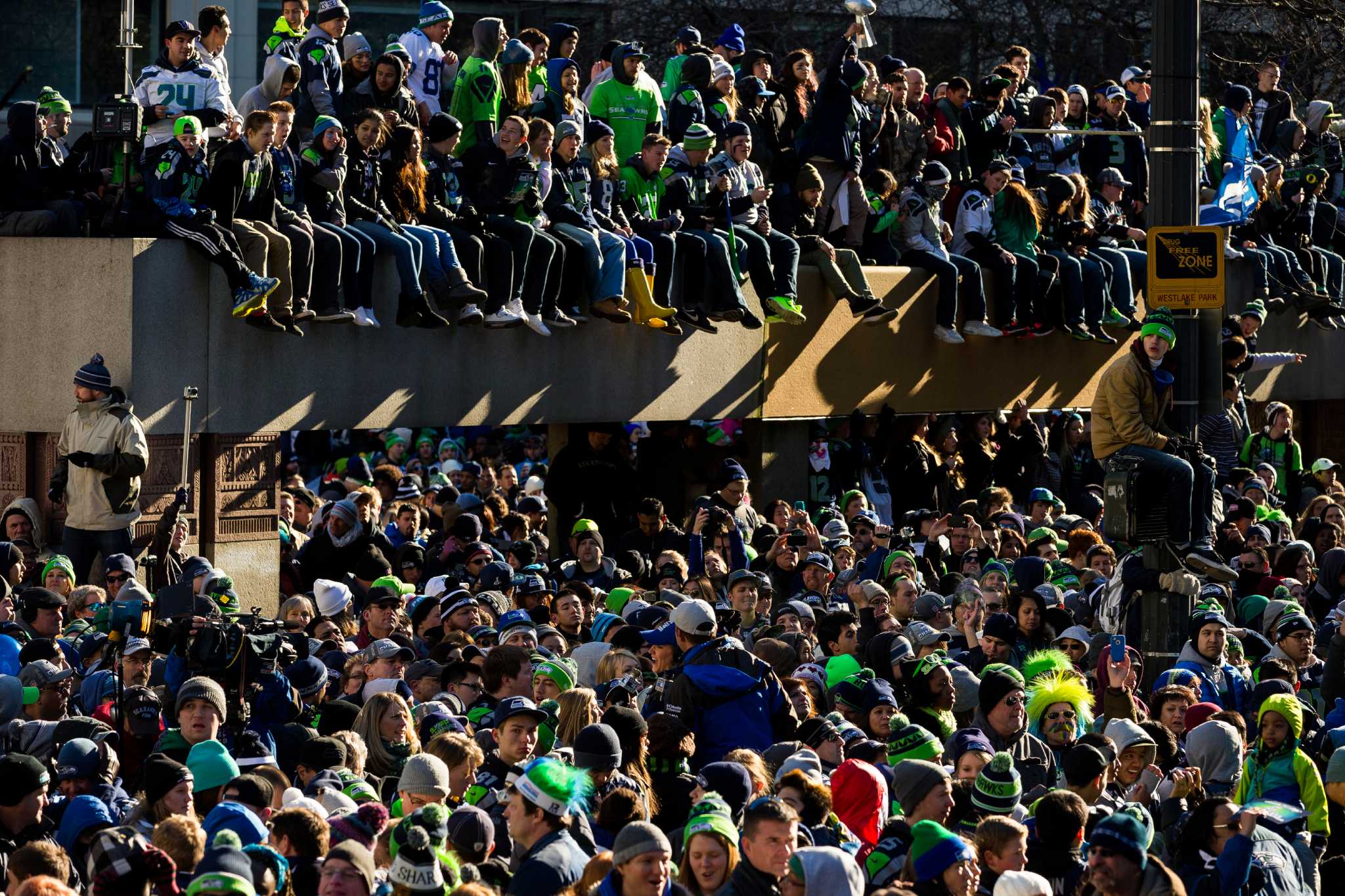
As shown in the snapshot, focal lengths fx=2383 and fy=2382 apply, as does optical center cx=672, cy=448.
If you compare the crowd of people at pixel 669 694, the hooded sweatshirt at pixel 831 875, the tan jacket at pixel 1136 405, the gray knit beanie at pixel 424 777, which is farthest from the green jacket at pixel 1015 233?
the hooded sweatshirt at pixel 831 875

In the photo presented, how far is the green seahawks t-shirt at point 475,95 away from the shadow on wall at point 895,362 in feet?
13.1

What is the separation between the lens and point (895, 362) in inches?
891

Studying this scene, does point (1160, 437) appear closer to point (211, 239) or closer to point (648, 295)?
point (211, 239)


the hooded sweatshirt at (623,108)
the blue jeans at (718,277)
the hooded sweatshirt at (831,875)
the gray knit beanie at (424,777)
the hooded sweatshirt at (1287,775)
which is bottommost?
the hooded sweatshirt at (1287,775)

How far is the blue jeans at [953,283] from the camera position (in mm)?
22109

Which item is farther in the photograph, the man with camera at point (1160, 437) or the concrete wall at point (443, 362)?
the concrete wall at point (443, 362)

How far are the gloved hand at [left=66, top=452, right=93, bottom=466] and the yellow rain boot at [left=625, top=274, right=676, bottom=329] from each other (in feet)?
17.1

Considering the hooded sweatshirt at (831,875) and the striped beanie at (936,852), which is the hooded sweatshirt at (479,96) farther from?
the hooded sweatshirt at (831,875)

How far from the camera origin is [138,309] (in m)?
16.9

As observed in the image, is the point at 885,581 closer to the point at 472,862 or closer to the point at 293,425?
the point at 293,425

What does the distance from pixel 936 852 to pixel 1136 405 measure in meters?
4.90

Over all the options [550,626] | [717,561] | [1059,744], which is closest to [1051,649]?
[1059,744]

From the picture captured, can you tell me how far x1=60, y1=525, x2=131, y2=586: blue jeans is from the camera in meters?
16.1

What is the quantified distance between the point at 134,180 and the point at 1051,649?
743 centimetres
